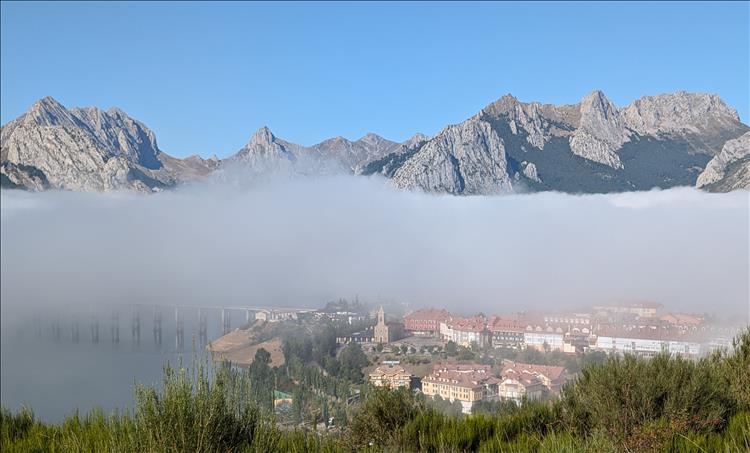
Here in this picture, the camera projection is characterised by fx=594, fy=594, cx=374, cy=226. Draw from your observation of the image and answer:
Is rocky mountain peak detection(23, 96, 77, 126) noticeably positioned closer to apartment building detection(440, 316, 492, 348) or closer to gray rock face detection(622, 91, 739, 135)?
gray rock face detection(622, 91, 739, 135)

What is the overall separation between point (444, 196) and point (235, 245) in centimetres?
6429

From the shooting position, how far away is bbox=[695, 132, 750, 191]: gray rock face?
1254 inches

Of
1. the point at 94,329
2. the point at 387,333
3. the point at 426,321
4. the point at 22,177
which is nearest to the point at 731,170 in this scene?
the point at 426,321

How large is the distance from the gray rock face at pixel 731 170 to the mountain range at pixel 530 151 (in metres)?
0.34

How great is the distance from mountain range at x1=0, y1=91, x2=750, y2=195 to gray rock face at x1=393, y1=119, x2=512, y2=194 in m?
0.20

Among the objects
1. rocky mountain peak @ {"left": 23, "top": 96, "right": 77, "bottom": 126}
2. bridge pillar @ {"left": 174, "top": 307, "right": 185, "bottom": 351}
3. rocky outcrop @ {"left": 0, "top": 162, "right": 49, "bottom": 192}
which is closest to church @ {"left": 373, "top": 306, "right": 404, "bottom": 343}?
bridge pillar @ {"left": 174, "top": 307, "right": 185, "bottom": 351}

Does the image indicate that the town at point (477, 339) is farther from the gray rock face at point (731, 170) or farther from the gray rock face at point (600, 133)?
the gray rock face at point (600, 133)

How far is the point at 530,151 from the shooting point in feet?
396

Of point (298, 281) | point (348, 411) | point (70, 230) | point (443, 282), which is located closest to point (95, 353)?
point (298, 281)

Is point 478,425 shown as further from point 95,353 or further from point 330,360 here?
point 95,353

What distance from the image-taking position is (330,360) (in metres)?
32.1

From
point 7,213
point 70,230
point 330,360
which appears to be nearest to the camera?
point 330,360

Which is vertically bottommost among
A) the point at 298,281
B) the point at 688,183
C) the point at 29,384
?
the point at 29,384

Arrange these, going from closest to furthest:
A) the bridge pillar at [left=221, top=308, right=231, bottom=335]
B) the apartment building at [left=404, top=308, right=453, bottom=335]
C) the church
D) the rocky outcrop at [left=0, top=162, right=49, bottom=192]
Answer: the church
the apartment building at [left=404, top=308, right=453, bottom=335]
the bridge pillar at [left=221, top=308, right=231, bottom=335]
the rocky outcrop at [left=0, top=162, right=49, bottom=192]
